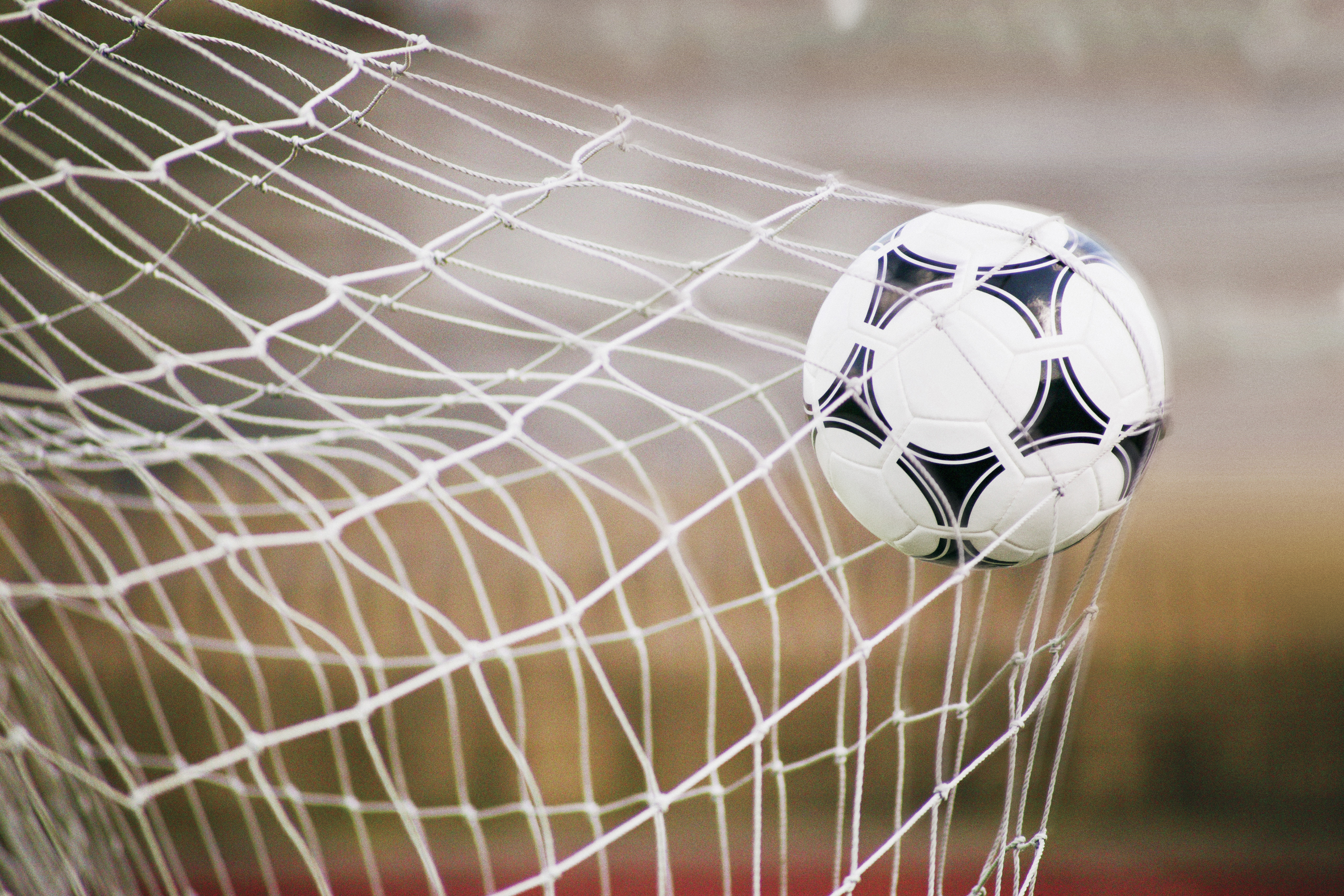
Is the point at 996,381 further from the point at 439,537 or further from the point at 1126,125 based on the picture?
the point at 1126,125

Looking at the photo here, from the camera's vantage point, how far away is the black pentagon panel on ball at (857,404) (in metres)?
0.78

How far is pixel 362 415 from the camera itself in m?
2.47

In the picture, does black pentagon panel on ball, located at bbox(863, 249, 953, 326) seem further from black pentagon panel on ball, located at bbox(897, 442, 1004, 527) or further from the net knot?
the net knot

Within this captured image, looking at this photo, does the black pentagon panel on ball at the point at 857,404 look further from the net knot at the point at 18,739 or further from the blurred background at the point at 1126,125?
the blurred background at the point at 1126,125

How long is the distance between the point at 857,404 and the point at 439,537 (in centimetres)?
163

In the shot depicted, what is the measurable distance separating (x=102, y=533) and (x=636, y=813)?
133 cm

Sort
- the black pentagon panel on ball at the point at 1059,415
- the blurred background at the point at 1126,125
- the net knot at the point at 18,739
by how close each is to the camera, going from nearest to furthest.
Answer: the black pentagon panel on ball at the point at 1059,415 < the net knot at the point at 18,739 < the blurred background at the point at 1126,125

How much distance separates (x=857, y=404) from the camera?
0.79 metres

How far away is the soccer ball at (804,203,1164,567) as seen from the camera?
75 cm

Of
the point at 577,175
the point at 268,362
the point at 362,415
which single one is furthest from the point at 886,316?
the point at 362,415

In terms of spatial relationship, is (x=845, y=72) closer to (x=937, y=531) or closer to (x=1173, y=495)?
(x=1173, y=495)

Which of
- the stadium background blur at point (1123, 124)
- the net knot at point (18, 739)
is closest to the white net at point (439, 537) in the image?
the net knot at point (18, 739)

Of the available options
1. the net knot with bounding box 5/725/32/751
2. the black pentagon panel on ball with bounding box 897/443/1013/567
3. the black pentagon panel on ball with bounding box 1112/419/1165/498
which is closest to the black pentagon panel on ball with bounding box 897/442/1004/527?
the black pentagon panel on ball with bounding box 897/443/1013/567

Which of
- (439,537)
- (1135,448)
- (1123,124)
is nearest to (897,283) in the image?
(1135,448)
